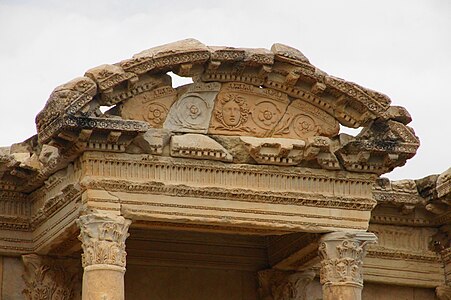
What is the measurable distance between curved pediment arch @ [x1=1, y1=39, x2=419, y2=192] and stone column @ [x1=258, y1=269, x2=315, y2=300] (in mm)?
2644

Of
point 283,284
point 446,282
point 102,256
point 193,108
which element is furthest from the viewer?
point 446,282

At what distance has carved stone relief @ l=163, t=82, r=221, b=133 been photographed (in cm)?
2109

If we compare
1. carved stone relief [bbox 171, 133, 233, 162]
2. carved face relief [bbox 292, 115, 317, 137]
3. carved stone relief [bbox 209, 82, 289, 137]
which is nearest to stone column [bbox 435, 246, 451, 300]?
carved face relief [bbox 292, 115, 317, 137]

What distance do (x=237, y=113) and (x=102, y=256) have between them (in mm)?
2663

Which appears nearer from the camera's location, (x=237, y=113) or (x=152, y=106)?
(x=152, y=106)

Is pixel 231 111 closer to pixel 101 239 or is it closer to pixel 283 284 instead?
pixel 101 239

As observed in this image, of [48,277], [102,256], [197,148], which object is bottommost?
[102,256]

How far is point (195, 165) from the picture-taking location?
20969 millimetres

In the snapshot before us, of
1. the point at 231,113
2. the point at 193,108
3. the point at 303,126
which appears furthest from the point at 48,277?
the point at 303,126

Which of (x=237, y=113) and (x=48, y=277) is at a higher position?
(x=237, y=113)

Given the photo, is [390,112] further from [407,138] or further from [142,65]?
[142,65]

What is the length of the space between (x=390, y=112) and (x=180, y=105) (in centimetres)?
267

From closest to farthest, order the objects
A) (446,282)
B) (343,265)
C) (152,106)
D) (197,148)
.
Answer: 1. (197,148)
2. (152,106)
3. (343,265)
4. (446,282)

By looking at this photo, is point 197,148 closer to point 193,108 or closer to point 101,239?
point 193,108
